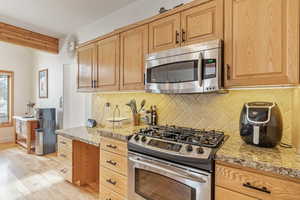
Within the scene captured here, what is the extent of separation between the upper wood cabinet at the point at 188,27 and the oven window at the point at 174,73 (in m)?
0.21

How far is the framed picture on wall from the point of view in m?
4.71

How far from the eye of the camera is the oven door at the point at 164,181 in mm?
1202

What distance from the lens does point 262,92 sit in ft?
4.95

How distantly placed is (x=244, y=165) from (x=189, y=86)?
2.43ft

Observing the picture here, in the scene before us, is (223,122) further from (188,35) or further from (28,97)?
(28,97)

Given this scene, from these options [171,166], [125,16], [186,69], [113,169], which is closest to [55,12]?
[125,16]

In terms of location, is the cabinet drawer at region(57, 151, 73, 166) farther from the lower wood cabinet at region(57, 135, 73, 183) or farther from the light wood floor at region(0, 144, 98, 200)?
the light wood floor at region(0, 144, 98, 200)

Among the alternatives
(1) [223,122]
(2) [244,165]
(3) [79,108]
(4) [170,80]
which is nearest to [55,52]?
(3) [79,108]

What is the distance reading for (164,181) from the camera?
55.9 inches

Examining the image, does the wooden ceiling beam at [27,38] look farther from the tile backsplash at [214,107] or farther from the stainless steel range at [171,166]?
the stainless steel range at [171,166]

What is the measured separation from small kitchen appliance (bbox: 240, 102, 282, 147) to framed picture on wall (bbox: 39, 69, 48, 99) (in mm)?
4915

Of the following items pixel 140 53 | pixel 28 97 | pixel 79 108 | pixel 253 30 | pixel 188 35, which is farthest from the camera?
pixel 28 97

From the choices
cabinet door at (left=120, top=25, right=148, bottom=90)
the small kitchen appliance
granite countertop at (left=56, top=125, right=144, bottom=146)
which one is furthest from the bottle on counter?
the small kitchen appliance

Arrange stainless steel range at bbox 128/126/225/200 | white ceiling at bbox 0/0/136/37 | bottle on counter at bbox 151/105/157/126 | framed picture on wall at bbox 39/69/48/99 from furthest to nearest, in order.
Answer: framed picture on wall at bbox 39/69/48/99
white ceiling at bbox 0/0/136/37
bottle on counter at bbox 151/105/157/126
stainless steel range at bbox 128/126/225/200
